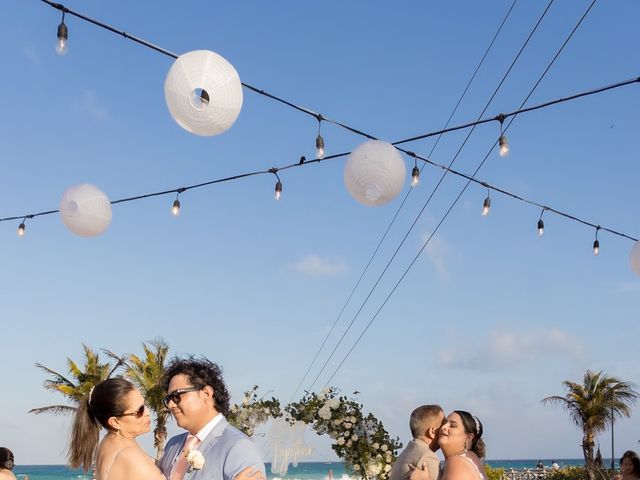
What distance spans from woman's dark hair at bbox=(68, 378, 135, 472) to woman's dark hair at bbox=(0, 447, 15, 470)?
3.44 meters

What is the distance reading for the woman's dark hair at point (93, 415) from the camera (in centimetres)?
336

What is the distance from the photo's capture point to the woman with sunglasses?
314 cm

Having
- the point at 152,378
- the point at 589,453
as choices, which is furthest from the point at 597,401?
the point at 152,378

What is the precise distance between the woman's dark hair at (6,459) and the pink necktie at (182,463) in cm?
414

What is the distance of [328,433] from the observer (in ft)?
28.2

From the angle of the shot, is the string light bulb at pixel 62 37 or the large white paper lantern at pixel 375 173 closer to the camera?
the string light bulb at pixel 62 37

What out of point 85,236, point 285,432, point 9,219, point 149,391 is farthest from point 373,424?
point 149,391

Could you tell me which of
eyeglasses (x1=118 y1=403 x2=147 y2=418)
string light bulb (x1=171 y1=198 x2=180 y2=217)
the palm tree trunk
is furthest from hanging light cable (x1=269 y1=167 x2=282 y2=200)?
the palm tree trunk

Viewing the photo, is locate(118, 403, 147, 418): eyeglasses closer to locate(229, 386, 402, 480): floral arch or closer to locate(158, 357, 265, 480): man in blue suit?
locate(158, 357, 265, 480): man in blue suit

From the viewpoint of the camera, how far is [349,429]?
841 centimetres

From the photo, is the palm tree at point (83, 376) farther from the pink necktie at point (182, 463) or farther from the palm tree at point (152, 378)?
the pink necktie at point (182, 463)

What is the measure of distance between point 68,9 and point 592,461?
972 inches

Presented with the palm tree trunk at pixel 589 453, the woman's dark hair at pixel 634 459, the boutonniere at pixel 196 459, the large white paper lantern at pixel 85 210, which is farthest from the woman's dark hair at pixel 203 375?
the palm tree trunk at pixel 589 453

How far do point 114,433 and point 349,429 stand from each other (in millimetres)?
5341
